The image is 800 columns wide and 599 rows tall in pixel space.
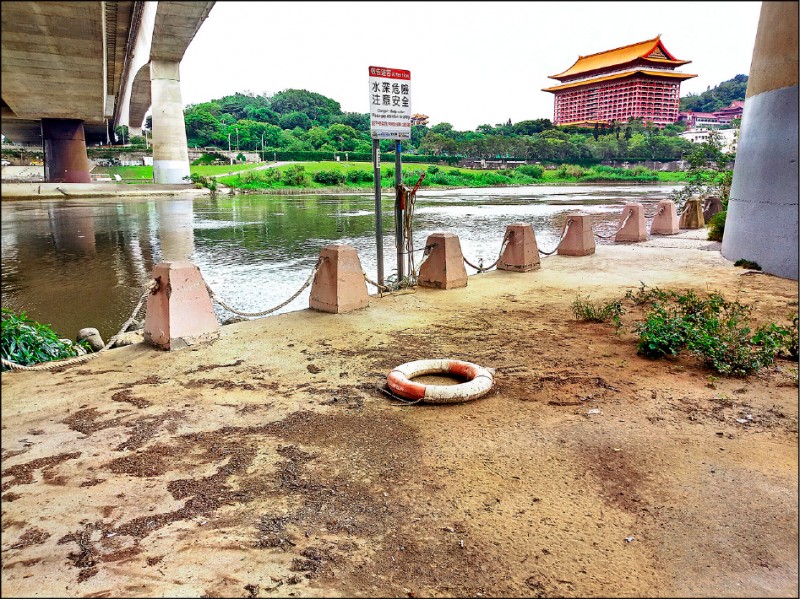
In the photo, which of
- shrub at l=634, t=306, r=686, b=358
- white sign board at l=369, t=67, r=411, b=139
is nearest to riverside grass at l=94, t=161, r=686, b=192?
white sign board at l=369, t=67, r=411, b=139

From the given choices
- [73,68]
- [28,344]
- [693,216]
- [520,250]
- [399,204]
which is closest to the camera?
[28,344]

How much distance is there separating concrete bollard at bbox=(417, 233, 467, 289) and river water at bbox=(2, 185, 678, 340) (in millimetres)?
2251

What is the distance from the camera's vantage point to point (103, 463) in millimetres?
3977

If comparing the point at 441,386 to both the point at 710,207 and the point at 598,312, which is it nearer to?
the point at 598,312

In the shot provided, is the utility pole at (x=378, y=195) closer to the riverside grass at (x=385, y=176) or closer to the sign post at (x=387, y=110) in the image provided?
the sign post at (x=387, y=110)

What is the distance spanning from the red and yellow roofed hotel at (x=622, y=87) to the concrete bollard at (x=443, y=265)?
68822 millimetres

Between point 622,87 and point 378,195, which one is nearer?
point 378,195

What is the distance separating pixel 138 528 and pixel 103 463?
37.4 inches

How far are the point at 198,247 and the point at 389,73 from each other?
393 inches

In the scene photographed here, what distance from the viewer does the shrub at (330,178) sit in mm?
60250

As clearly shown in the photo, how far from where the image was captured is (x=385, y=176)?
63.9m

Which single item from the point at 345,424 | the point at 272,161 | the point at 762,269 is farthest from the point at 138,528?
the point at 272,161

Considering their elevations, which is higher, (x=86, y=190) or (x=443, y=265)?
(x=443, y=265)

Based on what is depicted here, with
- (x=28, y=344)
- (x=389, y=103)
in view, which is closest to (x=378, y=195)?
(x=389, y=103)
